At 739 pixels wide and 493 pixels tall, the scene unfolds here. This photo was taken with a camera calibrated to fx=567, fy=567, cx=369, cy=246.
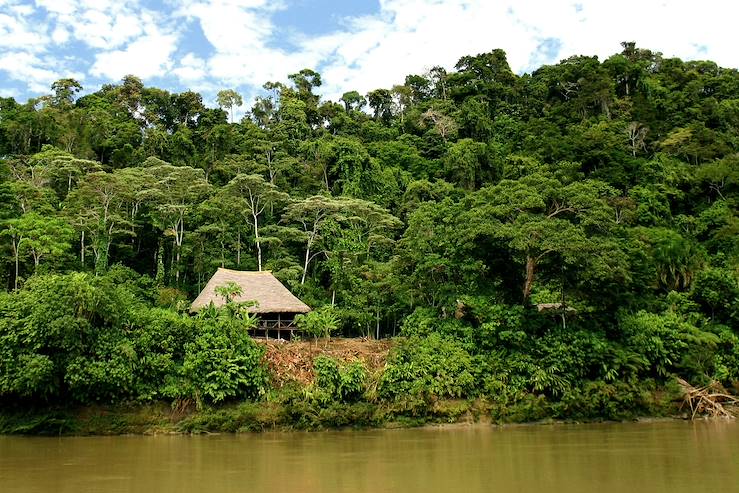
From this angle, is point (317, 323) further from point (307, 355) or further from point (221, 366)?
point (221, 366)

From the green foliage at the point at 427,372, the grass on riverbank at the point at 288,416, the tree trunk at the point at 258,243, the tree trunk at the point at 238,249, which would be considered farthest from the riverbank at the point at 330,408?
the tree trunk at the point at 238,249

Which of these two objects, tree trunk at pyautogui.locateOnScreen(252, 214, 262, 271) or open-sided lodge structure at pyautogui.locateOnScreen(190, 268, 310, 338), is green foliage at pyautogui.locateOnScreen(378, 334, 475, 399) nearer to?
open-sided lodge structure at pyautogui.locateOnScreen(190, 268, 310, 338)

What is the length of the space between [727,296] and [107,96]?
4431 cm

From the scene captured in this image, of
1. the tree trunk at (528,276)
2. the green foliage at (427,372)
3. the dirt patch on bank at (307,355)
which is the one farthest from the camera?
the tree trunk at (528,276)

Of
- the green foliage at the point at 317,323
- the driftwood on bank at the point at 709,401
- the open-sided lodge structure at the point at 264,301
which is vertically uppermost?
the open-sided lodge structure at the point at 264,301

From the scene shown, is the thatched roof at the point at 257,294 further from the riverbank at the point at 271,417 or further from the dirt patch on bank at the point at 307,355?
the riverbank at the point at 271,417

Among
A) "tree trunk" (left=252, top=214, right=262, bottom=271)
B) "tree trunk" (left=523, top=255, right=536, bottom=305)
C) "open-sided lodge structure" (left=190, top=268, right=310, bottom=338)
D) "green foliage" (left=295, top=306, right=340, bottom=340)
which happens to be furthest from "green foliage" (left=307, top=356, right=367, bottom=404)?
"tree trunk" (left=252, top=214, right=262, bottom=271)

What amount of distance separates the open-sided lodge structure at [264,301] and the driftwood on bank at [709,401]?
11.9 metres

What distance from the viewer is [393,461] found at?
9688mm

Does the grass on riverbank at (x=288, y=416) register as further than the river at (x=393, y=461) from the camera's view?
Yes

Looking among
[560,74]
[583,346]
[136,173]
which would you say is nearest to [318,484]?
[583,346]

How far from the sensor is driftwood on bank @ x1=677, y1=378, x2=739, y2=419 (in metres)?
15.5

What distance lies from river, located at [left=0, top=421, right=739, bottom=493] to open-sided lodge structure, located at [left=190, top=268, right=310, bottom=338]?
5983mm

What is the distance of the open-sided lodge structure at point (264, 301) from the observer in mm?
19328
